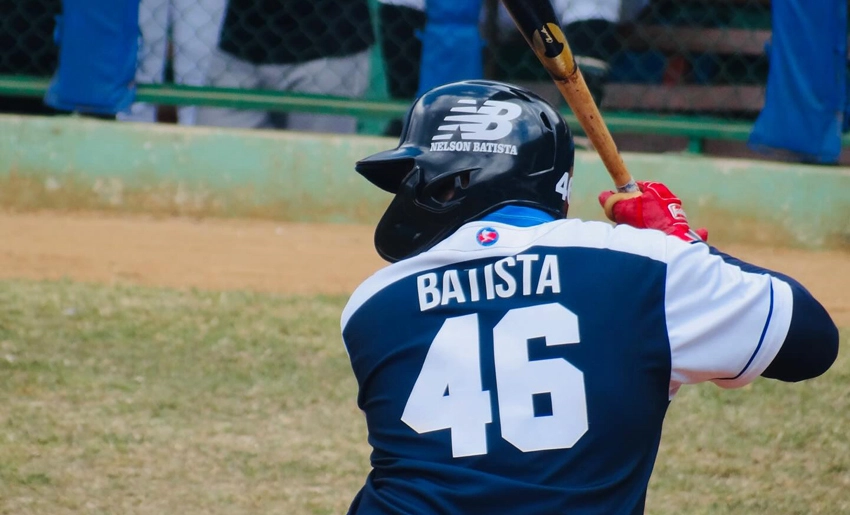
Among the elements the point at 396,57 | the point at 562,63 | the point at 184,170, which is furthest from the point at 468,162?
the point at 396,57

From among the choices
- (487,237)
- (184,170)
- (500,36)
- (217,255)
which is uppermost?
(487,237)

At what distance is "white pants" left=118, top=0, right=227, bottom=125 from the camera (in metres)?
7.15

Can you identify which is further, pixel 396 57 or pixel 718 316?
pixel 396 57

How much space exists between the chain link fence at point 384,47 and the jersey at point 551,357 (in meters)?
5.16

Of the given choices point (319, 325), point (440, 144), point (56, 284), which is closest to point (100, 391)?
point (319, 325)

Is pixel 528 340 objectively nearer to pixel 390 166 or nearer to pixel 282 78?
pixel 390 166

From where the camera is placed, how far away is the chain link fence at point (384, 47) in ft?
23.5

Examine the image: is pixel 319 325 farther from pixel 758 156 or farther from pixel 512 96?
pixel 758 156

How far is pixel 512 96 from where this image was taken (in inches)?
84.0

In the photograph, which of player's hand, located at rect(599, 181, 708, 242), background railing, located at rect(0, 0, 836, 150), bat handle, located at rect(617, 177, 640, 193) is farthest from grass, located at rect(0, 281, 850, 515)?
background railing, located at rect(0, 0, 836, 150)

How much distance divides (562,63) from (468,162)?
2.31 ft

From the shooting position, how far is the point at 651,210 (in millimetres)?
2338

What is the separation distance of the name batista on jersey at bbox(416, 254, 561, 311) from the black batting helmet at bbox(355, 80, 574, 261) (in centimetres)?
14

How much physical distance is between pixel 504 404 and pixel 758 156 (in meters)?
6.14
